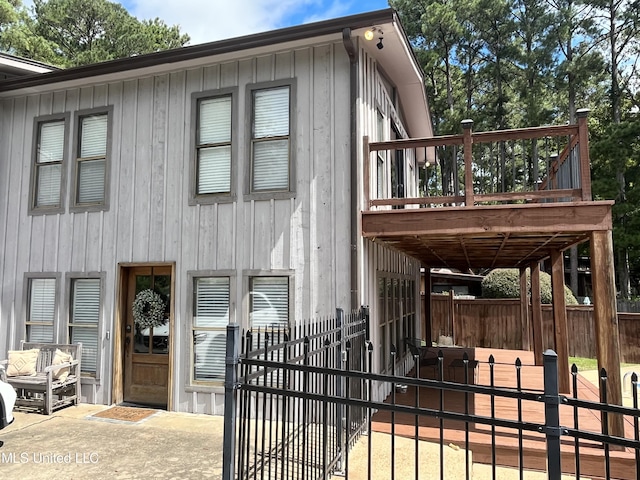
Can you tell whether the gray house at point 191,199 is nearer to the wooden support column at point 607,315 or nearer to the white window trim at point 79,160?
the white window trim at point 79,160

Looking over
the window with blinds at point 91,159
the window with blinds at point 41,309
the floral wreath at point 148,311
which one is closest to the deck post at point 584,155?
the floral wreath at point 148,311

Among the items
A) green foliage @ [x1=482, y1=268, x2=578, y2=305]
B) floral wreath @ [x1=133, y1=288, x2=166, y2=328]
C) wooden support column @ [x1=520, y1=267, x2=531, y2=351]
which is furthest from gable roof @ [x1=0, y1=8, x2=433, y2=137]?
green foliage @ [x1=482, y1=268, x2=578, y2=305]

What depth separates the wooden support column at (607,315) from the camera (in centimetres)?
508

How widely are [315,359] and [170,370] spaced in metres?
3.43

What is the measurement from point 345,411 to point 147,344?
3949 millimetres

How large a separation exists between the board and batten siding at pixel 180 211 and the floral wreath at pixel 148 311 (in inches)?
16.1

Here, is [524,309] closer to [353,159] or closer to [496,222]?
[496,222]

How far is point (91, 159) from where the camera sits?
307 inches

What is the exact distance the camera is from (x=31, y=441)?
552cm

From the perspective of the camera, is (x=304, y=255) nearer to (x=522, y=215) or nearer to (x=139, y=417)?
(x=522, y=215)

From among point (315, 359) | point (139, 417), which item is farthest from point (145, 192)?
point (315, 359)

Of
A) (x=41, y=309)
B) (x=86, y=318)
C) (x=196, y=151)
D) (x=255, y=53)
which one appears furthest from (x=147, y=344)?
(x=255, y=53)

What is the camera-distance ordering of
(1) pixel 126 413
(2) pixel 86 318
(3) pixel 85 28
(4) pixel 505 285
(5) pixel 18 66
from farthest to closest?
(3) pixel 85 28 → (4) pixel 505 285 → (5) pixel 18 66 → (2) pixel 86 318 → (1) pixel 126 413

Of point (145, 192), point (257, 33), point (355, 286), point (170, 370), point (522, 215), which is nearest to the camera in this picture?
point (522, 215)
